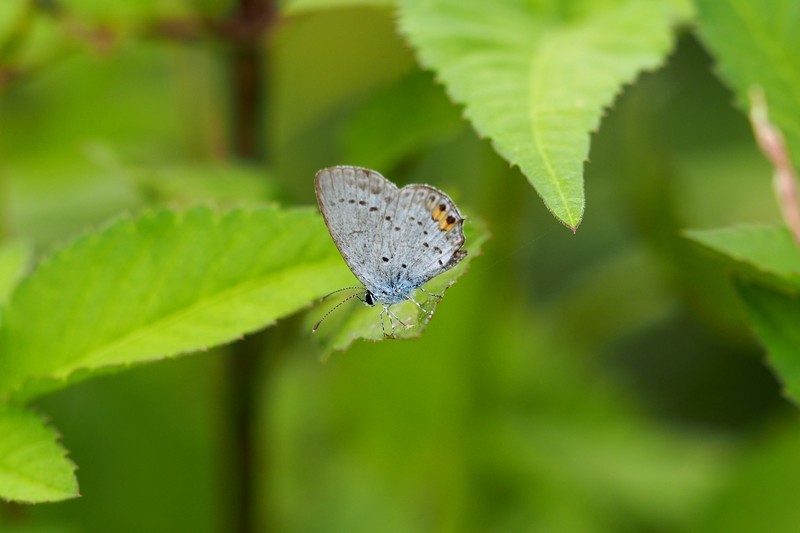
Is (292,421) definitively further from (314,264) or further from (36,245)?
(314,264)

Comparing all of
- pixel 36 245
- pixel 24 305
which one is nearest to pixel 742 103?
pixel 24 305

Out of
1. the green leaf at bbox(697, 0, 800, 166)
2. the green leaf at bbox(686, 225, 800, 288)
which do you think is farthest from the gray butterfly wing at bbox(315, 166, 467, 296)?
the green leaf at bbox(697, 0, 800, 166)

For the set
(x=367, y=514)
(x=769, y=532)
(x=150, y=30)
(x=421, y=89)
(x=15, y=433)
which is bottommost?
(x=769, y=532)

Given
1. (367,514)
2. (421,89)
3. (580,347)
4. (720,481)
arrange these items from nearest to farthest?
(421,89) < (720,481) < (367,514) < (580,347)

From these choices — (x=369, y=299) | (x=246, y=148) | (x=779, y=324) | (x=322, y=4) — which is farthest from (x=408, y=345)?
(x=779, y=324)

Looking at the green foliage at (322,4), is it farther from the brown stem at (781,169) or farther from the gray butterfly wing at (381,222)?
the brown stem at (781,169)

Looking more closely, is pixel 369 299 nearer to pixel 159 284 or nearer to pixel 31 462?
pixel 159 284

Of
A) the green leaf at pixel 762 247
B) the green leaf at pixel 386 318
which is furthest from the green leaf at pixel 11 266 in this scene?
the green leaf at pixel 762 247
